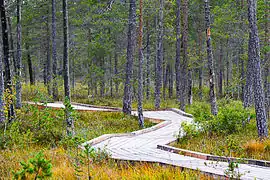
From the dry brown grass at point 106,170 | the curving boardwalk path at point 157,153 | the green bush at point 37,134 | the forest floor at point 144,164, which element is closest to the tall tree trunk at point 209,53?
the curving boardwalk path at point 157,153

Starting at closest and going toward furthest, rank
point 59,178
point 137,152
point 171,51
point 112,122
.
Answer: point 59,178
point 137,152
point 112,122
point 171,51

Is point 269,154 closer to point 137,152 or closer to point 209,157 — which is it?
point 209,157

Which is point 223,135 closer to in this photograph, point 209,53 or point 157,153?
point 157,153

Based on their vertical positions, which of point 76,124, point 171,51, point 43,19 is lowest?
point 76,124

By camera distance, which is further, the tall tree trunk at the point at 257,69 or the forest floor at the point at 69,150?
the tall tree trunk at the point at 257,69

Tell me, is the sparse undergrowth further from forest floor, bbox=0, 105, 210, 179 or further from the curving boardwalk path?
forest floor, bbox=0, 105, 210, 179

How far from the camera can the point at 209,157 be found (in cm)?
760

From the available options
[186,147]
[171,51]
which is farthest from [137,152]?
[171,51]

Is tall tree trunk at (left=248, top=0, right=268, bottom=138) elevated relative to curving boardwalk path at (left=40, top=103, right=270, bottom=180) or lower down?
elevated

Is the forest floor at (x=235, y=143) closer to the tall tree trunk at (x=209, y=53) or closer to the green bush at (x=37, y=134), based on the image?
the tall tree trunk at (x=209, y=53)

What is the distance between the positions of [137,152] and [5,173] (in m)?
3.63

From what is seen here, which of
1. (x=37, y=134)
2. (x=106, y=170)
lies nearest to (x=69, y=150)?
→ (x=106, y=170)

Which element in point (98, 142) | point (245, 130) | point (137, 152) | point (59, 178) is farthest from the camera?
point (245, 130)

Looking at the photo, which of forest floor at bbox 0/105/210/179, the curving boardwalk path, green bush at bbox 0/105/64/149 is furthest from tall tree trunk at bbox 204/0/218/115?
green bush at bbox 0/105/64/149
